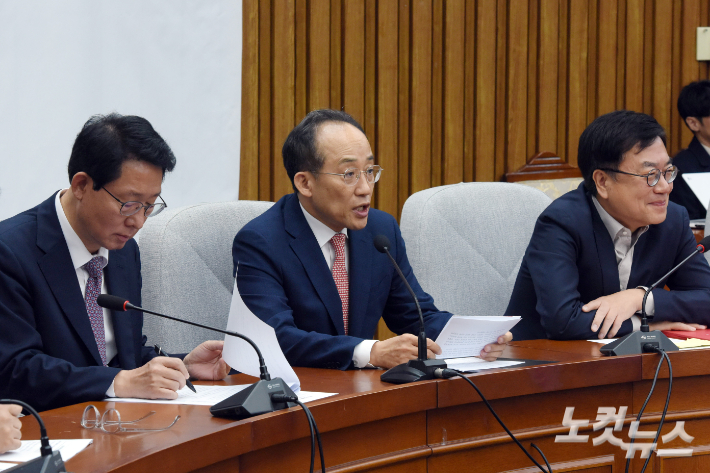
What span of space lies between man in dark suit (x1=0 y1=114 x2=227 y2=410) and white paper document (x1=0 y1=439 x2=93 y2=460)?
36 centimetres

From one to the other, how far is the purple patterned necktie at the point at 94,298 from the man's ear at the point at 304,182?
0.64m

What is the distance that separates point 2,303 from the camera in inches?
68.1

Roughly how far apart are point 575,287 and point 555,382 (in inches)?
26.2

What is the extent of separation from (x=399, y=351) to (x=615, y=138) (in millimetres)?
1102

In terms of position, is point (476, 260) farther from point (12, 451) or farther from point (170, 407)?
point (12, 451)

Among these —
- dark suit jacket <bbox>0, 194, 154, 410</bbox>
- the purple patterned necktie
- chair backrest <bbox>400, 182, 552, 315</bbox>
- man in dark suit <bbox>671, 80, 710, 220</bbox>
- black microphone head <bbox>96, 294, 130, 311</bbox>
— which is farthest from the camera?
man in dark suit <bbox>671, 80, 710, 220</bbox>

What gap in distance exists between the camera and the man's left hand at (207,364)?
6.13ft

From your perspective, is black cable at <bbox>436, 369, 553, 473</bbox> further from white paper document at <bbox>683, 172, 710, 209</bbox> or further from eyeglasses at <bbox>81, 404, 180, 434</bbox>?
white paper document at <bbox>683, 172, 710, 209</bbox>

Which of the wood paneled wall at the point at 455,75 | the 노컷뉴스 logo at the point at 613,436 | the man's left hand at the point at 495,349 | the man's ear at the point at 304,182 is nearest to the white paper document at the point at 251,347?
the man's left hand at the point at 495,349

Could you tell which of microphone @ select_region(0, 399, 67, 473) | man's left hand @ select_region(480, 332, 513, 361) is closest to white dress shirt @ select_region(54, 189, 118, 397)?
microphone @ select_region(0, 399, 67, 473)

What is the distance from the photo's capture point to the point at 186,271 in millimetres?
2422

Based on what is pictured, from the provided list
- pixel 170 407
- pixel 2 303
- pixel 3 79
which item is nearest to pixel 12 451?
pixel 170 407

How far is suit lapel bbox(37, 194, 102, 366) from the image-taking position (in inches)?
72.1

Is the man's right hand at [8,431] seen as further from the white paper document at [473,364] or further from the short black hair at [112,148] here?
the white paper document at [473,364]
